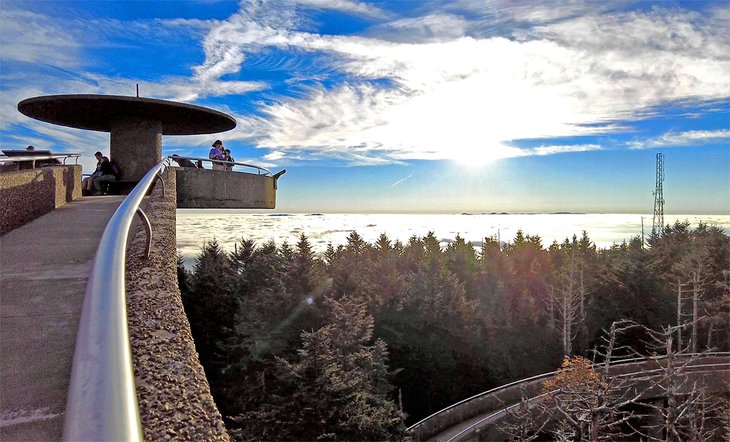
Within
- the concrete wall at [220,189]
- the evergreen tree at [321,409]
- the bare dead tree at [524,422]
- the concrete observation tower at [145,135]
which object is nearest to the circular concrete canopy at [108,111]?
the concrete observation tower at [145,135]

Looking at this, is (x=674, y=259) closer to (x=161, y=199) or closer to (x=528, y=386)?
(x=528, y=386)

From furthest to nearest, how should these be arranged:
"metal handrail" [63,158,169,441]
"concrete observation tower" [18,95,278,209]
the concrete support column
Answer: the concrete support column → "concrete observation tower" [18,95,278,209] → "metal handrail" [63,158,169,441]

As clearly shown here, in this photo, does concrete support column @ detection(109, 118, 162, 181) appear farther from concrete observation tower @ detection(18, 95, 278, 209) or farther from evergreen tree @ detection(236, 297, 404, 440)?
evergreen tree @ detection(236, 297, 404, 440)

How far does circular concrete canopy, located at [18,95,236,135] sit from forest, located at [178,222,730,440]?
32.4 feet

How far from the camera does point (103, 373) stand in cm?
153

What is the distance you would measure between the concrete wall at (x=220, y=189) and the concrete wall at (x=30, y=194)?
4934 mm

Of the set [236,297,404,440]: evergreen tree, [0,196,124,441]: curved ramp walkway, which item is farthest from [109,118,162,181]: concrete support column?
[0,196,124,441]: curved ramp walkway

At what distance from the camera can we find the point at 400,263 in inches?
2159

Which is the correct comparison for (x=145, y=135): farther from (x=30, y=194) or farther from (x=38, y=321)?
(x=38, y=321)

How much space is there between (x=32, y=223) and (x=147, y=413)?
258 inches

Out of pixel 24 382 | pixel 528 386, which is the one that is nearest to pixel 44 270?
pixel 24 382

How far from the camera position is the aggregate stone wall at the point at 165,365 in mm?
2178

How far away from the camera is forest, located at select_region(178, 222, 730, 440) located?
1747cm

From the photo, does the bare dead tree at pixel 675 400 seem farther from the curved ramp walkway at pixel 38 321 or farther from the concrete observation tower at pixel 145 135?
the concrete observation tower at pixel 145 135
